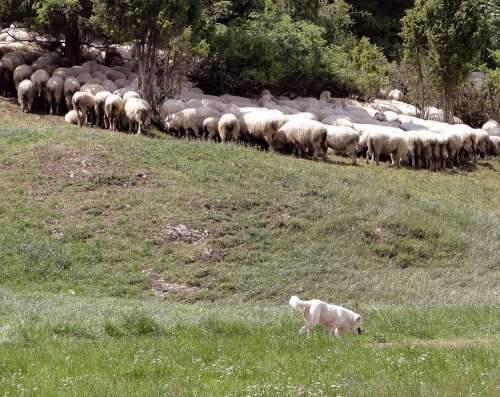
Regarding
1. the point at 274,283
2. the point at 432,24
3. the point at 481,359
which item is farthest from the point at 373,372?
the point at 432,24

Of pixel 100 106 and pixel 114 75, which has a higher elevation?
pixel 114 75

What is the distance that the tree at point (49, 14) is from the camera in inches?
1171

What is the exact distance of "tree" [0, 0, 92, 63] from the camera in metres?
29.8

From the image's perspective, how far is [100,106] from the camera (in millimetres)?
27422

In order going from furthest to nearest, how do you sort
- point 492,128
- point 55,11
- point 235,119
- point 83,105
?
point 492,128
point 55,11
point 83,105
point 235,119

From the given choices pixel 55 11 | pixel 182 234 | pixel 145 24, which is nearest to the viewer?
pixel 182 234

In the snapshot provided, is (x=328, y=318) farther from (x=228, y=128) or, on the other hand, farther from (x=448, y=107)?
(x=448, y=107)

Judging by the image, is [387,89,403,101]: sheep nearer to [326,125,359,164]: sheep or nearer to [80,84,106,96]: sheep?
[326,125,359,164]: sheep

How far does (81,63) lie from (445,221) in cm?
1865

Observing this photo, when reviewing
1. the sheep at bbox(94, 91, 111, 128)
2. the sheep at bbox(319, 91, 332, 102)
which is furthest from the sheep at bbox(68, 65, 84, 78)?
the sheep at bbox(319, 91, 332, 102)

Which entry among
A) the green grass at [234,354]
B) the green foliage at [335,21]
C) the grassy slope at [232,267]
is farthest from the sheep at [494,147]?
the green grass at [234,354]

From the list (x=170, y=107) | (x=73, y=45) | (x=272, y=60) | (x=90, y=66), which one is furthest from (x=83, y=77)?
(x=272, y=60)

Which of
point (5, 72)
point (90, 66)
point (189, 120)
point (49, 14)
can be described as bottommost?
point (189, 120)

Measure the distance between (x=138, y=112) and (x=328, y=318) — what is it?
17043mm
